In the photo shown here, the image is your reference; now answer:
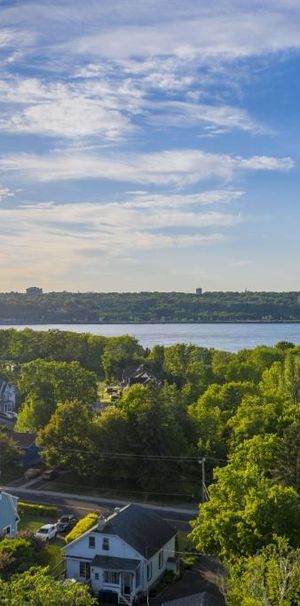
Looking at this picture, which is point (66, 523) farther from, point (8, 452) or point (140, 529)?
point (8, 452)

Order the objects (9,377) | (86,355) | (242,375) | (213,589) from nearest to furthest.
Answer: (213,589) → (242,375) → (9,377) → (86,355)

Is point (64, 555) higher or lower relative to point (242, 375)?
lower

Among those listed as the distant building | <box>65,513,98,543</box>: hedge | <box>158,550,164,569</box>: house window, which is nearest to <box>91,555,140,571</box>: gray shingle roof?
<box>158,550,164,569</box>: house window

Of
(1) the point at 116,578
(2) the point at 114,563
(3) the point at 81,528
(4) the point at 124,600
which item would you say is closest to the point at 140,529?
(2) the point at 114,563

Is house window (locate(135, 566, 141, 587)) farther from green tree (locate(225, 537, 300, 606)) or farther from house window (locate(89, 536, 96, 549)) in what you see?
green tree (locate(225, 537, 300, 606))

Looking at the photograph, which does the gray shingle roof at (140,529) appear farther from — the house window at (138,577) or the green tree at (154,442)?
the green tree at (154,442)

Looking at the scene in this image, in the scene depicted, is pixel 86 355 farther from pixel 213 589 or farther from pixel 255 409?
pixel 213 589

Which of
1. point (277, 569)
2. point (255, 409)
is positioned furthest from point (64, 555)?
point (255, 409)
